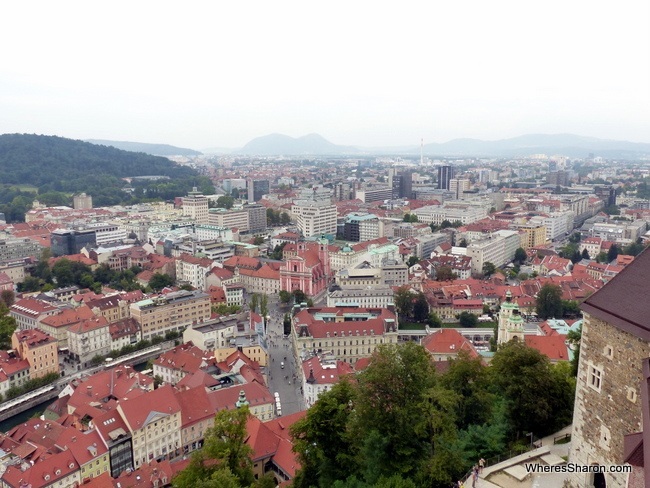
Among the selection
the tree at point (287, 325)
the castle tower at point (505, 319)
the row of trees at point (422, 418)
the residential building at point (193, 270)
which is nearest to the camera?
the row of trees at point (422, 418)

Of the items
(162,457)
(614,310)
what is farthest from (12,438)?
(614,310)

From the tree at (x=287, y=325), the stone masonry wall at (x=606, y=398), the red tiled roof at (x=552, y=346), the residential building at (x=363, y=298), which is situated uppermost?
the stone masonry wall at (x=606, y=398)

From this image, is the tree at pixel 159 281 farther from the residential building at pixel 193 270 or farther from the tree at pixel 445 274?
the tree at pixel 445 274

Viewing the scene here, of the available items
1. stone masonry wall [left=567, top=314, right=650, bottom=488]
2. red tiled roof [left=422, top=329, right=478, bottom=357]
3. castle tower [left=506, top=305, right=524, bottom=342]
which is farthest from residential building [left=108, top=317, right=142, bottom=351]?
stone masonry wall [left=567, top=314, right=650, bottom=488]

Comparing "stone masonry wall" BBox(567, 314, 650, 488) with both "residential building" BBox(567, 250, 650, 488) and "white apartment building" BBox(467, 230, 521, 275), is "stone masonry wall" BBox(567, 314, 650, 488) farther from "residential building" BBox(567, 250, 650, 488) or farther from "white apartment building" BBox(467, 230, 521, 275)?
"white apartment building" BBox(467, 230, 521, 275)

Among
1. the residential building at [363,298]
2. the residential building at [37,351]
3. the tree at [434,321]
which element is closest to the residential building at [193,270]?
the residential building at [363,298]

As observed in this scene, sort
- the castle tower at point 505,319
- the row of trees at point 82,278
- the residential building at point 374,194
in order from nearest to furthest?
the castle tower at point 505,319
the row of trees at point 82,278
the residential building at point 374,194
